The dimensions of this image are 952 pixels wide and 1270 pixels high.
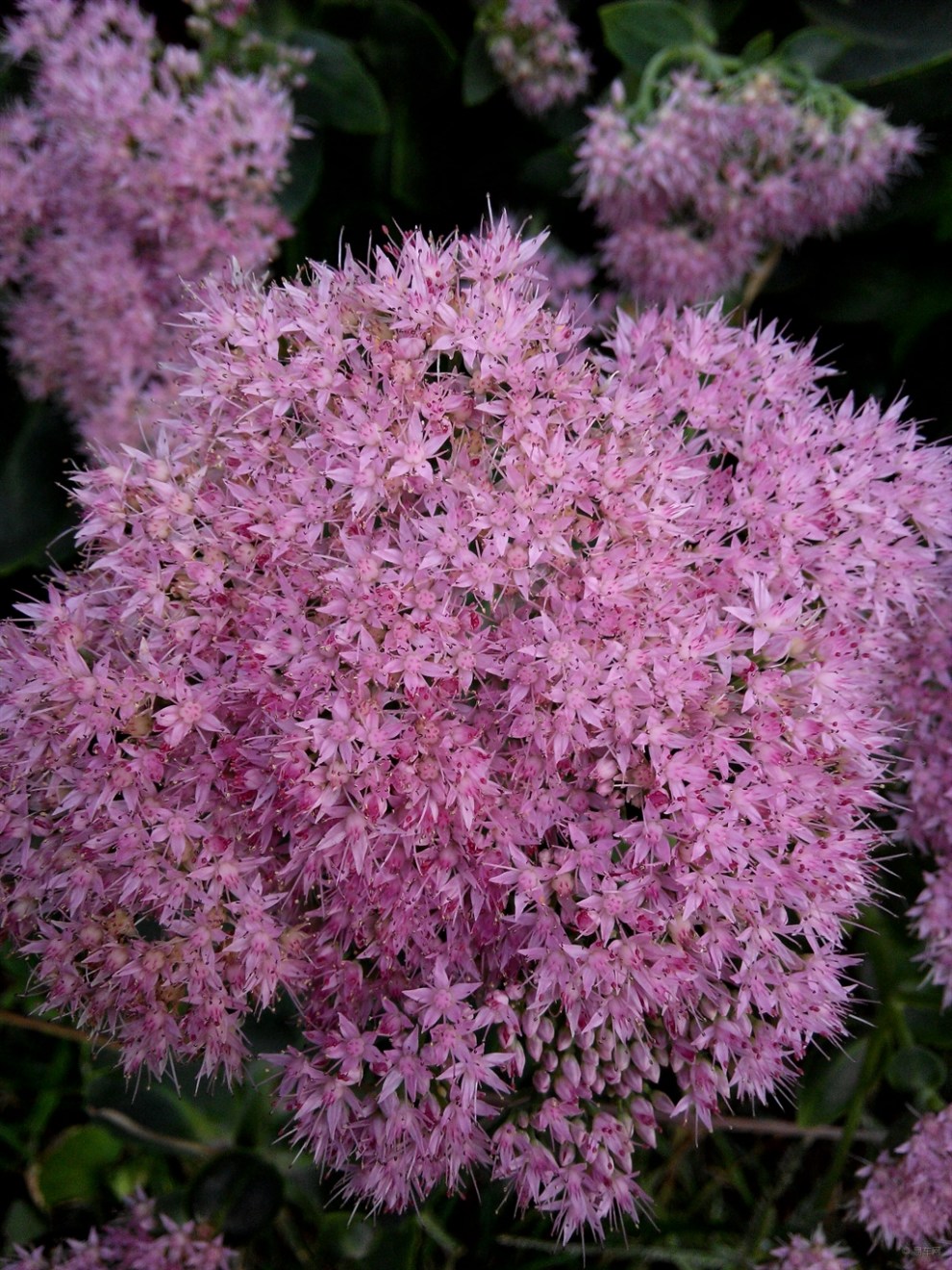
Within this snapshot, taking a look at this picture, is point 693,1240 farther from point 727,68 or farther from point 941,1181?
point 727,68

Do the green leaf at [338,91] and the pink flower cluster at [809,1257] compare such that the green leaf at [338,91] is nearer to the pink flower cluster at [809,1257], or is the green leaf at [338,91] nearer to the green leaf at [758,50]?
the green leaf at [758,50]

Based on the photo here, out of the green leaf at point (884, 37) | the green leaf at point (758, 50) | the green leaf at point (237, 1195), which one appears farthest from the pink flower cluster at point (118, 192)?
the green leaf at point (237, 1195)

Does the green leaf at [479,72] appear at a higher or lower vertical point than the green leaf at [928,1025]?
higher

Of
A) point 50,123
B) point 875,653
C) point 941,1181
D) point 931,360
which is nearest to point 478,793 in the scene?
point 875,653

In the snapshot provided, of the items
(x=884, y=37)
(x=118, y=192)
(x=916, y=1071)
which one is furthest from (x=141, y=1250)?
(x=884, y=37)

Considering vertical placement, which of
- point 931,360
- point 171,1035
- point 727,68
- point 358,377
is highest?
point 727,68

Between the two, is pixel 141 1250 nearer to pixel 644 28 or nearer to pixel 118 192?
pixel 118 192
